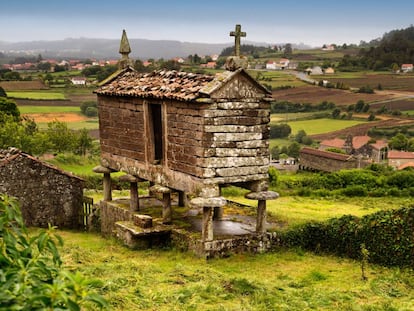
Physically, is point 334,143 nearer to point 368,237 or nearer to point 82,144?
point 82,144

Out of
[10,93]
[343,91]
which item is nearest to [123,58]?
[10,93]

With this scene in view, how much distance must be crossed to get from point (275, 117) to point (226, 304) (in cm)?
5761

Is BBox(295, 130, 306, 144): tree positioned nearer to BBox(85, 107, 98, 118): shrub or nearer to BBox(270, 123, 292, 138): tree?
BBox(270, 123, 292, 138): tree

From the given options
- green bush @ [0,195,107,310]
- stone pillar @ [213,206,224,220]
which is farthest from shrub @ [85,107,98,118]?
green bush @ [0,195,107,310]

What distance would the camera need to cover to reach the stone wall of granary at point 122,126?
14.0 m

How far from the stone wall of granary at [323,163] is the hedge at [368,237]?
26787 mm

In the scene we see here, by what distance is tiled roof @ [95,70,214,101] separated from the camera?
1216cm

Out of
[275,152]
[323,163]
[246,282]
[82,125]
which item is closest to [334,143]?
[275,152]

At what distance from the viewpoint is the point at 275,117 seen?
64562 millimetres

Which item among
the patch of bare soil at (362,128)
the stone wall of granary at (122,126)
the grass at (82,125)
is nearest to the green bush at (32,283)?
the stone wall of granary at (122,126)

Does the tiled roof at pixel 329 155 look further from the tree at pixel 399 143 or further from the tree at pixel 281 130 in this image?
the tree at pixel 281 130

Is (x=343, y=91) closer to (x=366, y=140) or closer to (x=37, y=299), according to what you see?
(x=366, y=140)

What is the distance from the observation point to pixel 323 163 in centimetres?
4103

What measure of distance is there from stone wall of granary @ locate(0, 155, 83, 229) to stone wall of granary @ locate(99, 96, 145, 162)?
2.14m
